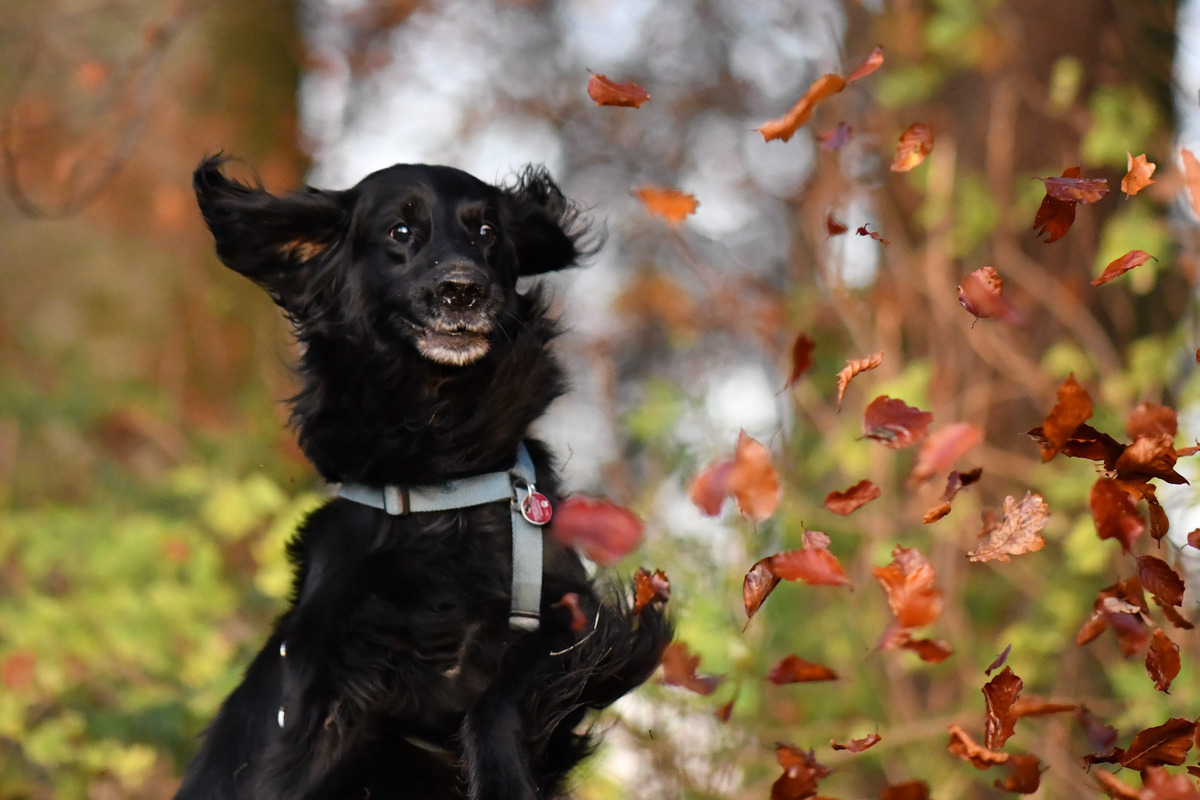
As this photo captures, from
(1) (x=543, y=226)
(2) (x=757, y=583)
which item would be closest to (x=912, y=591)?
(2) (x=757, y=583)

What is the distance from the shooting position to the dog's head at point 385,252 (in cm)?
307

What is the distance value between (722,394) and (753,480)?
308 centimetres

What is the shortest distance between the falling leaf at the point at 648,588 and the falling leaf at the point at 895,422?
24.4 inches

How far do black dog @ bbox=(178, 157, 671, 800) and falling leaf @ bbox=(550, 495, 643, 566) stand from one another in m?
0.08

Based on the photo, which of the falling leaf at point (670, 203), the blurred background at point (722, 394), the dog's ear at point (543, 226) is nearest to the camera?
the falling leaf at point (670, 203)

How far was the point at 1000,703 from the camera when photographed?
2531mm

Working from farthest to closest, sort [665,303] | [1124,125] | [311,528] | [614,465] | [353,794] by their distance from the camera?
[665,303]
[614,465]
[1124,125]
[311,528]
[353,794]

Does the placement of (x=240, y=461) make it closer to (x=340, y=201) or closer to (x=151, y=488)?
(x=151, y=488)

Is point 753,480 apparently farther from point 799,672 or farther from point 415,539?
point 415,539

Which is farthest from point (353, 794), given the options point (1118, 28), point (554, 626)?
point (1118, 28)

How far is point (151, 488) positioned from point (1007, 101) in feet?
18.0

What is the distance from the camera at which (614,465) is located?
5.89 metres

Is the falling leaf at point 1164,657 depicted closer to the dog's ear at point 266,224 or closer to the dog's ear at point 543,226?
the dog's ear at point 543,226

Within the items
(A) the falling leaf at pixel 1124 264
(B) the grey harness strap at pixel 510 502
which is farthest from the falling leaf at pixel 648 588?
(A) the falling leaf at pixel 1124 264
